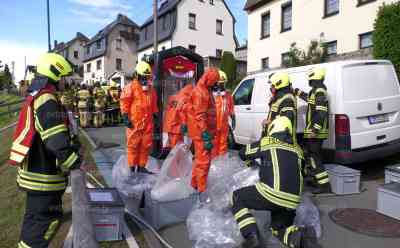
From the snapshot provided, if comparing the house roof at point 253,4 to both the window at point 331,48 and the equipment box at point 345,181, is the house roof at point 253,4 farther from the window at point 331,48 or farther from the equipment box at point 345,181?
the equipment box at point 345,181

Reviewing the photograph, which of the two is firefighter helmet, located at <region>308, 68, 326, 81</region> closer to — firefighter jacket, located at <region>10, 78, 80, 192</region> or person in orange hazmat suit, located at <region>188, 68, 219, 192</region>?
person in orange hazmat suit, located at <region>188, 68, 219, 192</region>

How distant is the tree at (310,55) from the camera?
51.6 feet

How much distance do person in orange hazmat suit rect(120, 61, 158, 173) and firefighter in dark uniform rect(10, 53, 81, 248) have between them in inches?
109

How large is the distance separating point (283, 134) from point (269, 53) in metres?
17.8

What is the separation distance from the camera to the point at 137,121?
6086 millimetres

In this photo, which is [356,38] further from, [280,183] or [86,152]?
[280,183]

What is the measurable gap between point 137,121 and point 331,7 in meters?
14.0

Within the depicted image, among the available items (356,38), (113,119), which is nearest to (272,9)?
(356,38)

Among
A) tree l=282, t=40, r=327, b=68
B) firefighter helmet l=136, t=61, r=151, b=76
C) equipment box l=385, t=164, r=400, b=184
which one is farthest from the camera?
tree l=282, t=40, r=327, b=68

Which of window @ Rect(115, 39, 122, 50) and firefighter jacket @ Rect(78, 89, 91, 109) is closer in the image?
firefighter jacket @ Rect(78, 89, 91, 109)

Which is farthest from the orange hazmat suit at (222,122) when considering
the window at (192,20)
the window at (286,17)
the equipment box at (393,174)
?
the window at (192,20)

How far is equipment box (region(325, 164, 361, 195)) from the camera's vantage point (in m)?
5.62

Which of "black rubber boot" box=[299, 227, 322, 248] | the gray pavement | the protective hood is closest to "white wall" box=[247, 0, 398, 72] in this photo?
the gray pavement

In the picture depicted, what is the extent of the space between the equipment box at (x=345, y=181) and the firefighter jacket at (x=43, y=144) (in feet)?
14.0
